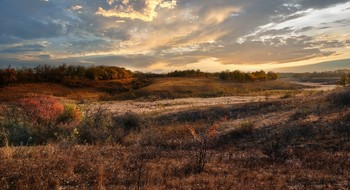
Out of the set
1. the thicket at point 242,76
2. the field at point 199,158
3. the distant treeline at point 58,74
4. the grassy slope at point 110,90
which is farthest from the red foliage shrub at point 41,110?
the thicket at point 242,76

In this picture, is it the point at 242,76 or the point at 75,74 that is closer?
the point at 75,74

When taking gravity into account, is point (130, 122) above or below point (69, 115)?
below

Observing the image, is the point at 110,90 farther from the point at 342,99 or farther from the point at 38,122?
the point at 342,99

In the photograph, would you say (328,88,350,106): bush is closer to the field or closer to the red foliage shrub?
the field

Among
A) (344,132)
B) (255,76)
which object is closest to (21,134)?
(344,132)

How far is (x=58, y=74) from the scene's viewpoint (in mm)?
65125

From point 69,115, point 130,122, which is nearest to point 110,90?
point 130,122

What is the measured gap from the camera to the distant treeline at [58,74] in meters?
57.0

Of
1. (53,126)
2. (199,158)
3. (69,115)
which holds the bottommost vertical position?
(199,158)

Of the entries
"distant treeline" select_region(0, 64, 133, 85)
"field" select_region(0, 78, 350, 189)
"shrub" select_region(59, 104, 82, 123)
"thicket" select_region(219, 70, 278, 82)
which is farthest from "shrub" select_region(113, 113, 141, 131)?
"thicket" select_region(219, 70, 278, 82)

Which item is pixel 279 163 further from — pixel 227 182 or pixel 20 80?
pixel 20 80

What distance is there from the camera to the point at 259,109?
29.4m

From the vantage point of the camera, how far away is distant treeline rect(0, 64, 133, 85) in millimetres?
56969

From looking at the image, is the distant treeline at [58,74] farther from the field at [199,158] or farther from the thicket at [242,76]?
the field at [199,158]
